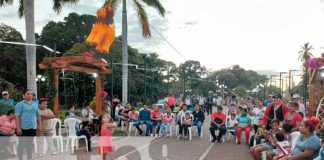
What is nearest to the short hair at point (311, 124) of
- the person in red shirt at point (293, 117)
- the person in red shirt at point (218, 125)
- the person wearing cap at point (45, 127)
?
the person in red shirt at point (293, 117)

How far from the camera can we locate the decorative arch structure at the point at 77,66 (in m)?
13.2

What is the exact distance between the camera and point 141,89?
43.0 metres

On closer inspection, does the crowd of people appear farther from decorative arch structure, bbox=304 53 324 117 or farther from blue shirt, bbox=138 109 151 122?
decorative arch structure, bbox=304 53 324 117

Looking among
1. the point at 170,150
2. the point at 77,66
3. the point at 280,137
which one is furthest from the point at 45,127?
the point at 280,137

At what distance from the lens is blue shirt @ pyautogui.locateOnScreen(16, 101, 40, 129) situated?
8.84 m

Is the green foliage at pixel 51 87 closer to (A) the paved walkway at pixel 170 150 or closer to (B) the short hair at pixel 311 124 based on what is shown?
(A) the paved walkway at pixel 170 150

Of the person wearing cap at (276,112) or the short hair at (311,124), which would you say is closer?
the short hair at (311,124)

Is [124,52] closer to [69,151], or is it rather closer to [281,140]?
[69,151]

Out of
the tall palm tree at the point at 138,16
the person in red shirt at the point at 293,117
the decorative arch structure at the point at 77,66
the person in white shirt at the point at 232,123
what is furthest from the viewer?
the tall palm tree at the point at 138,16

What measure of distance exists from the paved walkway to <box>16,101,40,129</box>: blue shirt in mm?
1429

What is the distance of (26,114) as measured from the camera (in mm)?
8844

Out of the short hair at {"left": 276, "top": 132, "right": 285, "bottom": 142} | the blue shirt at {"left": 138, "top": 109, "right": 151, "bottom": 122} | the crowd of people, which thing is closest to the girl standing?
the crowd of people

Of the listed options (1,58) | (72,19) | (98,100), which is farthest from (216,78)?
(98,100)

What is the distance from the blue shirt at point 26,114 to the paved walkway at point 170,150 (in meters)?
1.43
